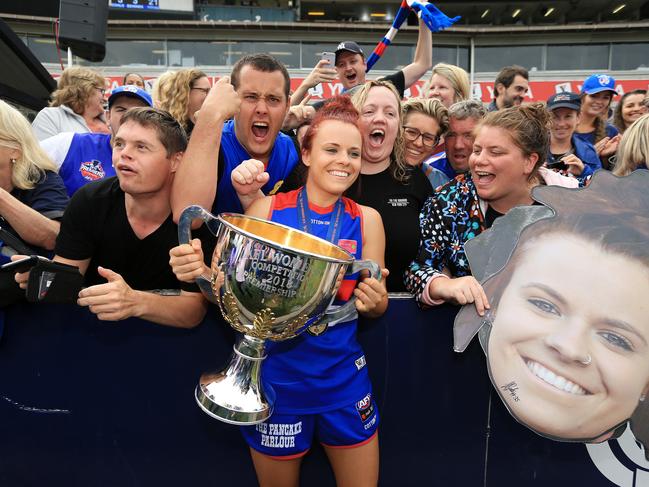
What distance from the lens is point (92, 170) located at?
9.04 ft

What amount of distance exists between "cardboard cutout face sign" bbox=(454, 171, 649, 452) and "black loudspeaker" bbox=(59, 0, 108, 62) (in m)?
4.46

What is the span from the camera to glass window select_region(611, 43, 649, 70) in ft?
54.1

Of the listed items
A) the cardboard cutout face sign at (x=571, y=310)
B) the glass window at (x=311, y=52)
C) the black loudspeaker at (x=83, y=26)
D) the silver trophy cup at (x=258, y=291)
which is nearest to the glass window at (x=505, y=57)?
the glass window at (x=311, y=52)

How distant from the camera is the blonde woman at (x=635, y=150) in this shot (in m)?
1.74

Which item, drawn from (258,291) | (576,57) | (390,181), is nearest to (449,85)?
(390,181)

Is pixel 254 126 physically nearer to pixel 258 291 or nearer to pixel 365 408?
pixel 258 291

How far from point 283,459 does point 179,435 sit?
0.47 meters

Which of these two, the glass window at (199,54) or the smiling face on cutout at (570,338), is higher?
the glass window at (199,54)

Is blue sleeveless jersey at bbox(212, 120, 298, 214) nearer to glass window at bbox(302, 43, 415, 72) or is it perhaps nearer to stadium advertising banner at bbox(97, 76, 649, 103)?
stadium advertising banner at bbox(97, 76, 649, 103)

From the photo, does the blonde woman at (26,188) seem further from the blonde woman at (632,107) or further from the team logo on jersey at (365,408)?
the blonde woman at (632,107)

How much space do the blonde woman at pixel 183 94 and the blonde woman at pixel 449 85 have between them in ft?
5.54

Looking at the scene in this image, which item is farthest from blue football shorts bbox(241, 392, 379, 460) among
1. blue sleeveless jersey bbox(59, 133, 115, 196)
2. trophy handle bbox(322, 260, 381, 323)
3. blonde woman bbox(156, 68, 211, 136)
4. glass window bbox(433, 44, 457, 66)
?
glass window bbox(433, 44, 457, 66)

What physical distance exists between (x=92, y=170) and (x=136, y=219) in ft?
4.03

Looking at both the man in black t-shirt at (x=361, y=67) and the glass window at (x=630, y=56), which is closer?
the man in black t-shirt at (x=361, y=67)
